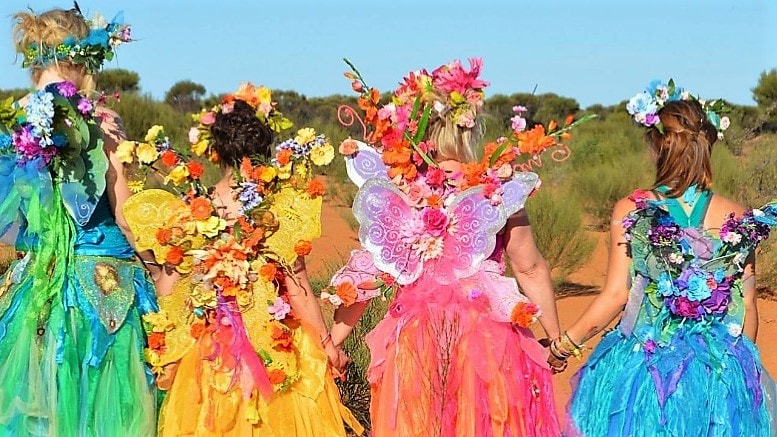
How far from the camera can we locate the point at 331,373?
4.53 m

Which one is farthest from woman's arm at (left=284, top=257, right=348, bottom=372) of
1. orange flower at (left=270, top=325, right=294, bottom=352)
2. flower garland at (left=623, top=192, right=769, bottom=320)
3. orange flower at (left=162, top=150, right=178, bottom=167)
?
flower garland at (left=623, top=192, right=769, bottom=320)

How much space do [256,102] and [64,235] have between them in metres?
1.06

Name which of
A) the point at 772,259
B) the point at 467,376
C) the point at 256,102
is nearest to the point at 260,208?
the point at 256,102

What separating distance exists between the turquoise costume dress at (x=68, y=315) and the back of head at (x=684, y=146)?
2.43 m

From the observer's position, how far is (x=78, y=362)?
4.58 metres

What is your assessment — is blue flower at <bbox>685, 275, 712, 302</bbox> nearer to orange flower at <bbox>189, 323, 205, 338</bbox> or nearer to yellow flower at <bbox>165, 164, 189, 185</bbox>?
orange flower at <bbox>189, 323, 205, 338</bbox>

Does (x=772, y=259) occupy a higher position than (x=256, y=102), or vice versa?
(x=256, y=102)

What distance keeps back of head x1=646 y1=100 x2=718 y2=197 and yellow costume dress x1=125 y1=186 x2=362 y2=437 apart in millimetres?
1508

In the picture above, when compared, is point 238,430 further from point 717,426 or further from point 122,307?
point 717,426

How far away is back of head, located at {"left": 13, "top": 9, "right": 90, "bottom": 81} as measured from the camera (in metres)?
4.63

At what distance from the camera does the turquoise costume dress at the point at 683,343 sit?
4258mm

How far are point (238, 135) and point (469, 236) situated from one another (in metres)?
1.07

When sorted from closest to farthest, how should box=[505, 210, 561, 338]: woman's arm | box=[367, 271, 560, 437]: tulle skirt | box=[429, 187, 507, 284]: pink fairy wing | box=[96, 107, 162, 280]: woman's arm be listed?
box=[367, 271, 560, 437]: tulle skirt, box=[429, 187, 507, 284]: pink fairy wing, box=[505, 210, 561, 338]: woman's arm, box=[96, 107, 162, 280]: woman's arm

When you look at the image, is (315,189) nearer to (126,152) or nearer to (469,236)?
(469,236)
